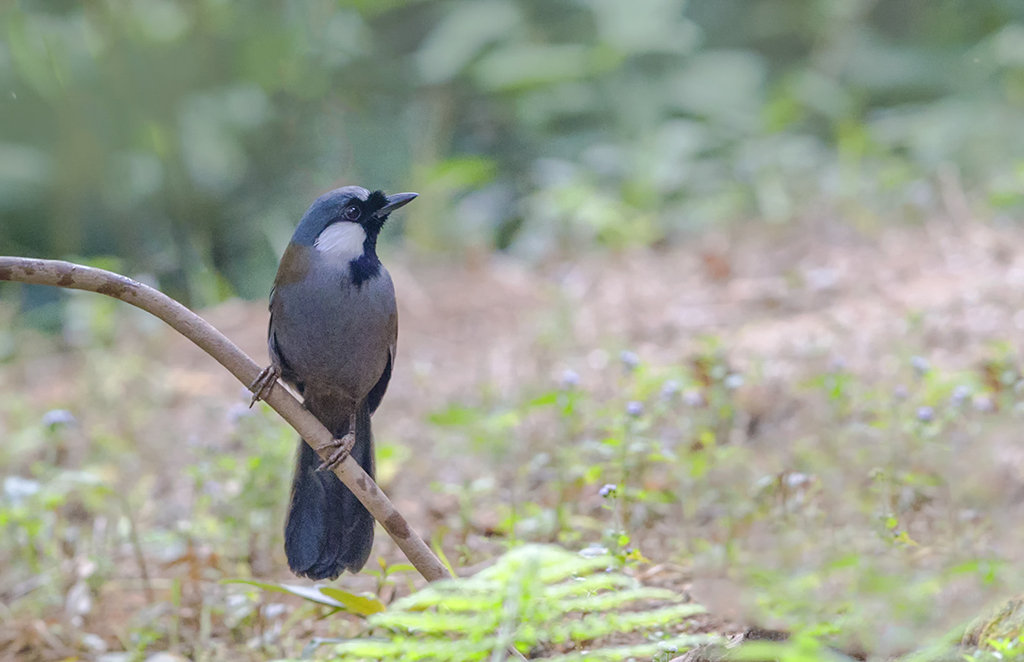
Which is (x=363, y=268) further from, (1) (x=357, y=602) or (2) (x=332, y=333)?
(1) (x=357, y=602)

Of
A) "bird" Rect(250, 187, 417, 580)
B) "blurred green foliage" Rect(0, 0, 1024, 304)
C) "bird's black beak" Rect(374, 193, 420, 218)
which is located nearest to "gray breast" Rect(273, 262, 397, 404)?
"bird" Rect(250, 187, 417, 580)

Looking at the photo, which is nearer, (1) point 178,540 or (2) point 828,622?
(2) point 828,622

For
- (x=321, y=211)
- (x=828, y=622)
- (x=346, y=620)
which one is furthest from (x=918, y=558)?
(x=321, y=211)

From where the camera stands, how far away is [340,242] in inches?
91.0

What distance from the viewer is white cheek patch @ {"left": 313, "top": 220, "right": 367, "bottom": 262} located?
2.30m

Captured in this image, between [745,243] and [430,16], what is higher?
[430,16]

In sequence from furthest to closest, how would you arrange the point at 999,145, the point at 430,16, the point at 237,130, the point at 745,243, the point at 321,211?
1. the point at 430,16
2. the point at 237,130
3. the point at 999,145
4. the point at 745,243
5. the point at 321,211

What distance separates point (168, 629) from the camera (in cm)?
268

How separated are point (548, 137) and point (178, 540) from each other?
5.02m

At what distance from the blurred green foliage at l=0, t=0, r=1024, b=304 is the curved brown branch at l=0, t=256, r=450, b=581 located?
4081 mm

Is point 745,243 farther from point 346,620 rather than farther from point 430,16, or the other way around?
point 346,620

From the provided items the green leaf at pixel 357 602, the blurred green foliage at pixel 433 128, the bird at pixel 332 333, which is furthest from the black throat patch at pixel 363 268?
the blurred green foliage at pixel 433 128

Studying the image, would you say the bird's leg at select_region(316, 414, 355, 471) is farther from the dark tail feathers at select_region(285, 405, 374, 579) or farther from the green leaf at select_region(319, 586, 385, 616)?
the green leaf at select_region(319, 586, 385, 616)

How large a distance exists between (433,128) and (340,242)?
494 cm
